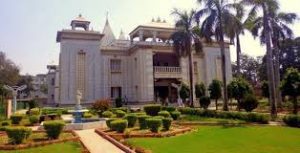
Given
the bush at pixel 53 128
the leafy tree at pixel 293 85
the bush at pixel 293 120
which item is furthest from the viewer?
the leafy tree at pixel 293 85

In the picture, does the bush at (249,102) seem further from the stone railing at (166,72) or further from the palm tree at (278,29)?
the stone railing at (166,72)

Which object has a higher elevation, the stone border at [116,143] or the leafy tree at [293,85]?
the leafy tree at [293,85]

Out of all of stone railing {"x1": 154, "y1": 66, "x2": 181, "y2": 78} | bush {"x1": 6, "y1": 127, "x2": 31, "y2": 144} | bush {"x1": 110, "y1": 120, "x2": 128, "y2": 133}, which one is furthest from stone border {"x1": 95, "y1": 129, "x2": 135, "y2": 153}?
stone railing {"x1": 154, "y1": 66, "x2": 181, "y2": 78}

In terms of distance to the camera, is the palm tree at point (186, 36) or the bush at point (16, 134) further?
the palm tree at point (186, 36)

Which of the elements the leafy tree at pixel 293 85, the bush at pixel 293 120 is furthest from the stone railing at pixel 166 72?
the bush at pixel 293 120

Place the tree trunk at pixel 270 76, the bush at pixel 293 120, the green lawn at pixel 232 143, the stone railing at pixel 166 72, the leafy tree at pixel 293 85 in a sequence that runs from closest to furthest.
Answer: the green lawn at pixel 232 143
the bush at pixel 293 120
the tree trunk at pixel 270 76
the leafy tree at pixel 293 85
the stone railing at pixel 166 72

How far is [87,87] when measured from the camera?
3688 cm

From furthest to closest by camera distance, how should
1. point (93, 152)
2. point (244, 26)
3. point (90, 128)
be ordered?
1. point (244, 26)
2. point (90, 128)
3. point (93, 152)

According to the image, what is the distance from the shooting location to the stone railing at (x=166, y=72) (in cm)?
3819

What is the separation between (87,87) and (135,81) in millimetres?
5680

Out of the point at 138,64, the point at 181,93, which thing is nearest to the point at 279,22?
the point at 181,93

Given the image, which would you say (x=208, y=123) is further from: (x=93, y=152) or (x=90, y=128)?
(x=93, y=152)

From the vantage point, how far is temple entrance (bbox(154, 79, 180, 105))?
1596 inches

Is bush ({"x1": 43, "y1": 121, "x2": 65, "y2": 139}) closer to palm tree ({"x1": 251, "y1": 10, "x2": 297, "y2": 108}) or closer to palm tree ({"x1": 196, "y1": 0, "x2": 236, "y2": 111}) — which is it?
palm tree ({"x1": 196, "y1": 0, "x2": 236, "y2": 111})
